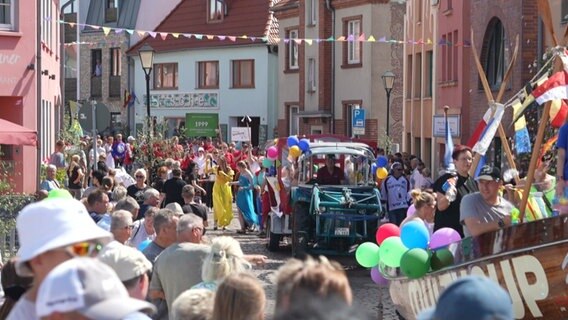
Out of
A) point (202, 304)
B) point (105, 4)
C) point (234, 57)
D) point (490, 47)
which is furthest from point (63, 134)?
point (105, 4)

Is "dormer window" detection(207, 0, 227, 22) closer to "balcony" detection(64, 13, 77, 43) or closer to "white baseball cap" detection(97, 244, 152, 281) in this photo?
"balcony" detection(64, 13, 77, 43)

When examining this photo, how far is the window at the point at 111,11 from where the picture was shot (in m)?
64.8

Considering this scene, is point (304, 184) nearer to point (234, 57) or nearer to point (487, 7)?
point (487, 7)

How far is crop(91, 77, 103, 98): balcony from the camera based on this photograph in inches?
2557

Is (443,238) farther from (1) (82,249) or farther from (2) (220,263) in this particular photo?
(1) (82,249)

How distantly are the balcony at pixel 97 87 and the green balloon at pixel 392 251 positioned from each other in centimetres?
5485

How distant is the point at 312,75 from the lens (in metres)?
48.2

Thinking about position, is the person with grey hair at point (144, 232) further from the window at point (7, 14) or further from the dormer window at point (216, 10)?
the dormer window at point (216, 10)

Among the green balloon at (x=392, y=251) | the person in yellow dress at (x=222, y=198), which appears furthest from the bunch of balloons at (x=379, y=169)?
the green balloon at (x=392, y=251)

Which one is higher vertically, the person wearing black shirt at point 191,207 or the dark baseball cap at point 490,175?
the dark baseball cap at point 490,175

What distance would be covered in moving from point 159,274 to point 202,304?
103 inches

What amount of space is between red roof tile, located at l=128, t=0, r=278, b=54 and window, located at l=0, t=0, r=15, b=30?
85.9ft

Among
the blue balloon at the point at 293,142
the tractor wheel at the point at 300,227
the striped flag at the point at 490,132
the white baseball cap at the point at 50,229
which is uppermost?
the striped flag at the point at 490,132

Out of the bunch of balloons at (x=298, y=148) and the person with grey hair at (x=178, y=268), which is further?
the bunch of balloons at (x=298, y=148)
